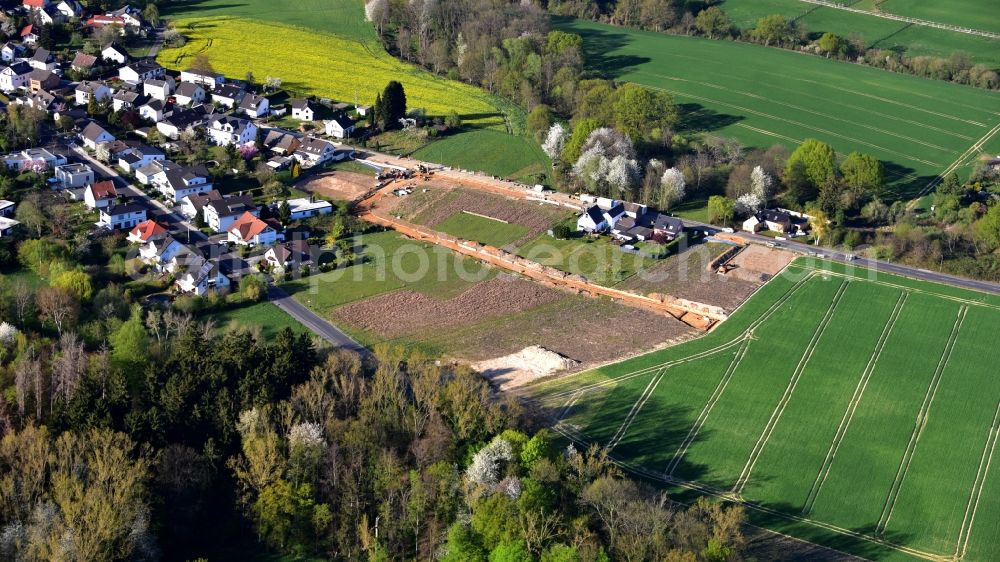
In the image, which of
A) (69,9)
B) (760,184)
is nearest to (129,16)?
(69,9)

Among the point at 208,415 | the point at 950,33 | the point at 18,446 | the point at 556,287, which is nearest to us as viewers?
the point at 18,446

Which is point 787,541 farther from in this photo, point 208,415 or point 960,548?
point 208,415

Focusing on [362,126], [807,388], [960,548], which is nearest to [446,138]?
[362,126]

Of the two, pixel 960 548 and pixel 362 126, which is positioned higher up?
pixel 362 126

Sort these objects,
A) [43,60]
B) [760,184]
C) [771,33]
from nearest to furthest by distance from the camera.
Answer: [760,184] → [43,60] → [771,33]

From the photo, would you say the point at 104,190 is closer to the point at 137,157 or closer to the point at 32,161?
the point at 137,157

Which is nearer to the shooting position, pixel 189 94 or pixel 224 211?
pixel 224 211

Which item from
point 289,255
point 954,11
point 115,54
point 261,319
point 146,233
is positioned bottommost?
point 261,319

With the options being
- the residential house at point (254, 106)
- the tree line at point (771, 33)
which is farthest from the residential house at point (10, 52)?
the tree line at point (771, 33)
